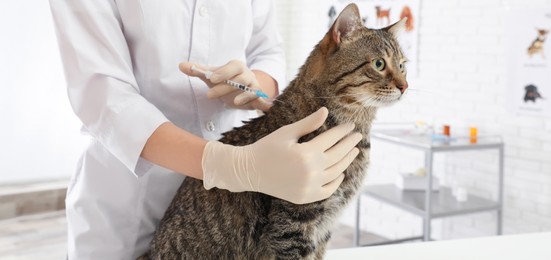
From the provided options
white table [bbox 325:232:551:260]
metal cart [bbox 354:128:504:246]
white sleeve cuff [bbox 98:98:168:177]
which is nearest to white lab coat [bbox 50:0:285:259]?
white sleeve cuff [bbox 98:98:168:177]

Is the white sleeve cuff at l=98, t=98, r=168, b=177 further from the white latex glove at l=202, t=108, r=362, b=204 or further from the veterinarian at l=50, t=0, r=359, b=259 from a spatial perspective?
the white latex glove at l=202, t=108, r=362, b=204

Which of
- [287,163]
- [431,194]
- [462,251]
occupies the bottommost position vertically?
[431,194]

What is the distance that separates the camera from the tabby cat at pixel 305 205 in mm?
1190

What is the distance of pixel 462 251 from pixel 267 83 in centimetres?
72

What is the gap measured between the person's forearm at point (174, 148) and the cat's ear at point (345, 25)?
404 millimetres

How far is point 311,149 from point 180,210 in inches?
16.0

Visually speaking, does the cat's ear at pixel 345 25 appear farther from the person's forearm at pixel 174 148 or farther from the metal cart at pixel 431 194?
the metal cart at pixel 431 194

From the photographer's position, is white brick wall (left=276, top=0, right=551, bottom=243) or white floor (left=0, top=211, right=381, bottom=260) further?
white floor (left=0, top=211, right=381, bottom=260)

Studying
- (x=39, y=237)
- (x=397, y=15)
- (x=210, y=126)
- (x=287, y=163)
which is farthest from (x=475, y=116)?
(x=39, y=237)

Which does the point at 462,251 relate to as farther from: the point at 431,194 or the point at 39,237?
the point at 39,237

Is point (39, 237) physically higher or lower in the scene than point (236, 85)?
lower

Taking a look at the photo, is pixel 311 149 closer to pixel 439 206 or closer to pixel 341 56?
pixel 341 56

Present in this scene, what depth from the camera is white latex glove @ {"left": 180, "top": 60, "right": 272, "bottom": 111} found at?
1273 mm

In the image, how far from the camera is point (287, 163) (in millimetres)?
1055
